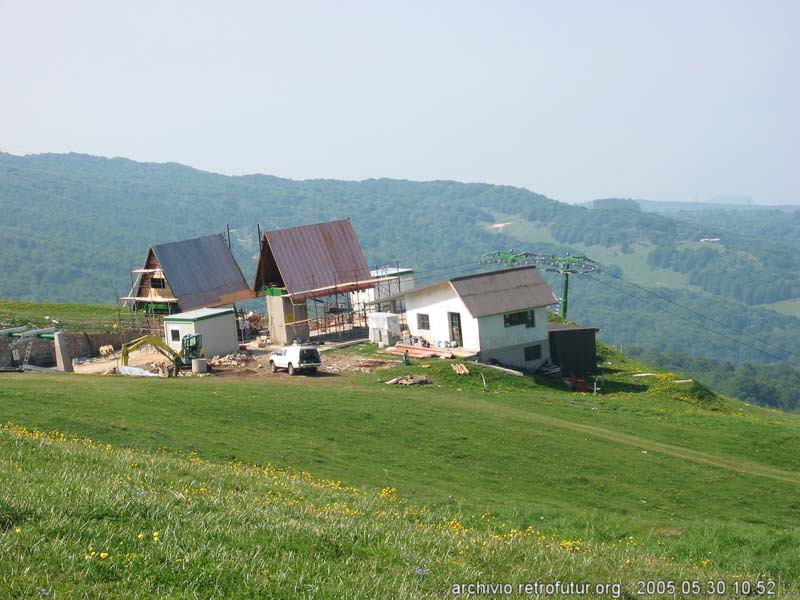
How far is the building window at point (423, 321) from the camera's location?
59.5 meters

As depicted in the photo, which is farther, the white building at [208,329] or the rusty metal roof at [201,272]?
the rusty metal roof at [201,272]

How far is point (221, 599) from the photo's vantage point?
1173 cm

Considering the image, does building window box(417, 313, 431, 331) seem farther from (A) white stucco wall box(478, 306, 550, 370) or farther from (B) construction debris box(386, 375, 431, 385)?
(B) construction debris box(386, 375, 431, 385)

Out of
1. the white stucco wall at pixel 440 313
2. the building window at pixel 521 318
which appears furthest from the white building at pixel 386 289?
the building window at pixel 521 318

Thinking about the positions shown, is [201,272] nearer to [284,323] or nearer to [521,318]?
[284,323]

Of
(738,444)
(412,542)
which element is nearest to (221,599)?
(412,542)

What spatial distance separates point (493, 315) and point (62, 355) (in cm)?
2600

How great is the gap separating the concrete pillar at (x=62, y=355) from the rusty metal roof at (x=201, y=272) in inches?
431

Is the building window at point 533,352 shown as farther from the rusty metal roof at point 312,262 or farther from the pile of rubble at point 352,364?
the rusty metal roof at point 312,262

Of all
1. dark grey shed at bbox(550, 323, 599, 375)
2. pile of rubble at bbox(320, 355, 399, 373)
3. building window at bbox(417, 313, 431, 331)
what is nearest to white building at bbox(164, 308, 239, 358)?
pile of rubble at bbox(320, 355, 399, 373)

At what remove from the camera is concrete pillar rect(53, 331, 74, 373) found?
53.9 meters

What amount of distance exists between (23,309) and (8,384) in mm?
43795

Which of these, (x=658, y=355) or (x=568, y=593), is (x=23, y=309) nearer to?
(x=568, y=593)

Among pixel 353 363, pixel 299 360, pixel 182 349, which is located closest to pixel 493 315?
pixel 353 363
